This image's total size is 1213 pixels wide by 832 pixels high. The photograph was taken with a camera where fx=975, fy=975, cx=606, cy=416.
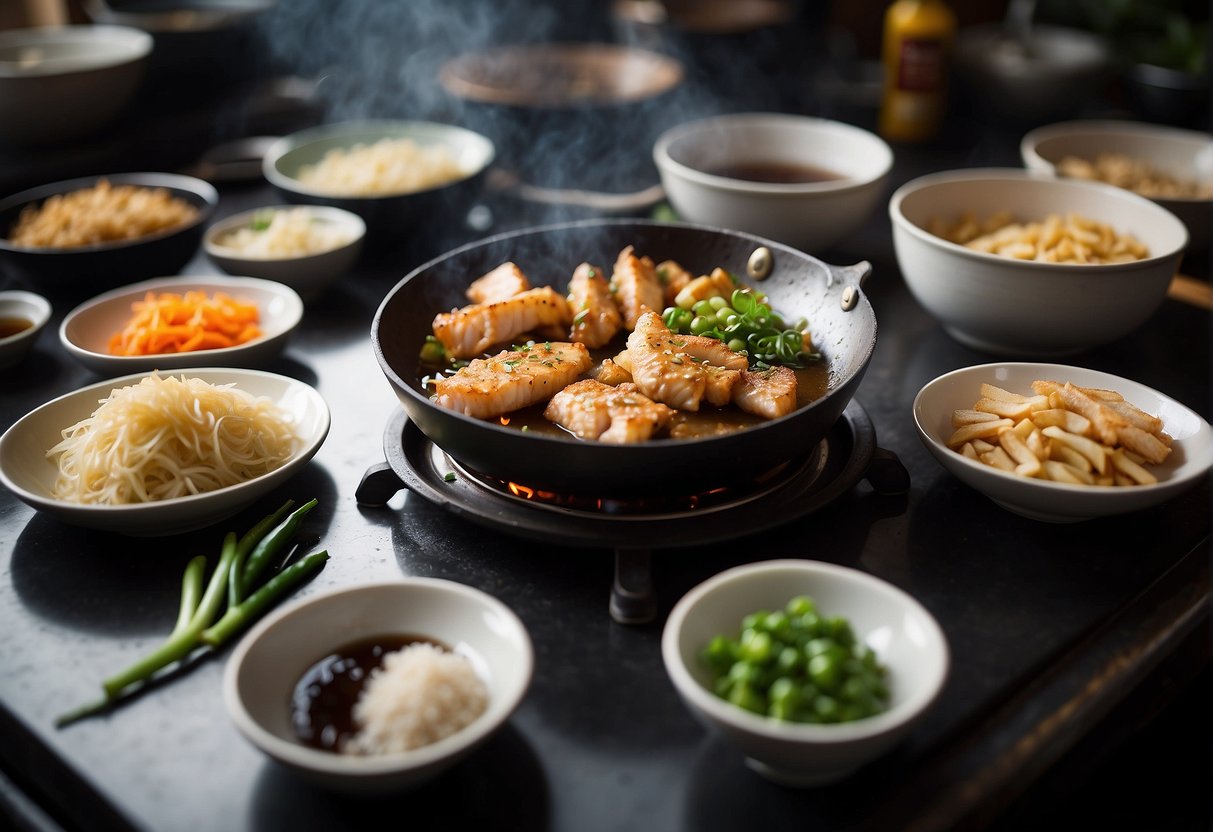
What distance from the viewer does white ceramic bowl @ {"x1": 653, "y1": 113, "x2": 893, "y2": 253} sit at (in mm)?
3520

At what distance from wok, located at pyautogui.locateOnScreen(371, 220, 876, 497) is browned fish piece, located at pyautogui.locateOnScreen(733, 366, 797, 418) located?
0.38 ft

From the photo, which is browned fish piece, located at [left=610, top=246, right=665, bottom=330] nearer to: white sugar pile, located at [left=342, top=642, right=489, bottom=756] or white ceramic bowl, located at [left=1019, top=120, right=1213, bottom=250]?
white sugar pile, located at [left=342, top=642, right=489, bottom=756]

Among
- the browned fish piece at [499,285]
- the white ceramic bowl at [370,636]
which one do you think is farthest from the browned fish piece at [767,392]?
the white ceramic bowl at [370,636]

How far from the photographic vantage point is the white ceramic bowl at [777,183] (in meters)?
3.52

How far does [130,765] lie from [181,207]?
2.61 metres

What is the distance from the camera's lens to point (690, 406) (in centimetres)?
241

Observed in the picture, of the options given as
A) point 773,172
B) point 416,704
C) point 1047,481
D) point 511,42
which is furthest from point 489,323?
point 511,42

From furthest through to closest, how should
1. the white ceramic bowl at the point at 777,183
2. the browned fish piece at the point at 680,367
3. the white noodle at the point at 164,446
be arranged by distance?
the white ceramic bowl at the point at 777,183 → the browned fish piece at the point at 680,367 → the white noodle at the point at 164,446

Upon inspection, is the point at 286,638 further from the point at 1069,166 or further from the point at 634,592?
the point at 1069,166

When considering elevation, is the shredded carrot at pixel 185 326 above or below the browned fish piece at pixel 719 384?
below

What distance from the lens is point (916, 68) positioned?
4.68 meters

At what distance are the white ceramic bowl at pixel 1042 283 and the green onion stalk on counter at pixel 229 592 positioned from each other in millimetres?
2006

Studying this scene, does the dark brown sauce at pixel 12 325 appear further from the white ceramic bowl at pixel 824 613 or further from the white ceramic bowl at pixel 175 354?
the white ceramic bowl at pixel 824 613

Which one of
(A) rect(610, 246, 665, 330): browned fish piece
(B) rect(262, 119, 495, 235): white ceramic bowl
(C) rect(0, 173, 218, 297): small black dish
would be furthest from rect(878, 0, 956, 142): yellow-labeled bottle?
(C) rect(0, 173, 218, 297): small black dish
